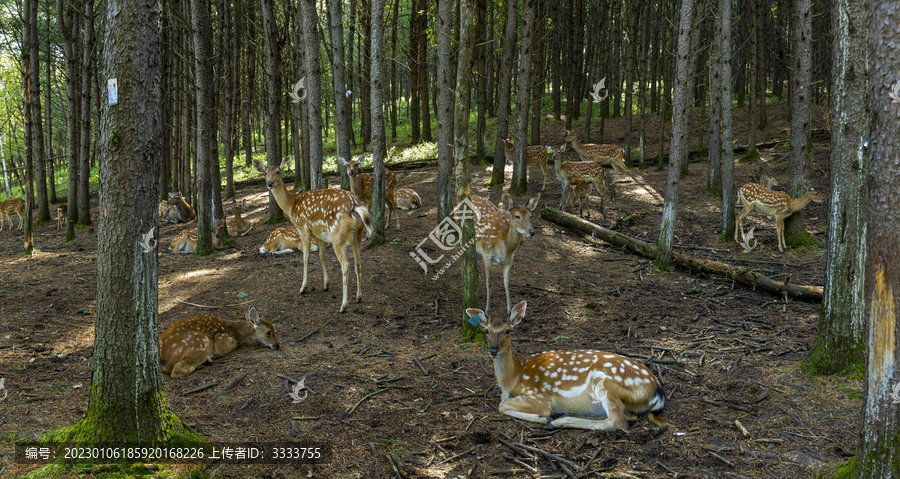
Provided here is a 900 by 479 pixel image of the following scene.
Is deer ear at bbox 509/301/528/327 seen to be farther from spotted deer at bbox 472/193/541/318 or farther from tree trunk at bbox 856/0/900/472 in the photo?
tree trunk at bbox 856/0/900/472

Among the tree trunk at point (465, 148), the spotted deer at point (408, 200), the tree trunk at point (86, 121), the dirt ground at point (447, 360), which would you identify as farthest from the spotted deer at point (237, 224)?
the tree trunk at point (465, 148)

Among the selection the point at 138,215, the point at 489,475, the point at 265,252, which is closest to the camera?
the point at 138,215

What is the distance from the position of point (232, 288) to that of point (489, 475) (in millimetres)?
6268

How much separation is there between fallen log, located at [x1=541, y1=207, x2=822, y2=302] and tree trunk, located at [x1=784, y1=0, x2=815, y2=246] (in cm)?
303

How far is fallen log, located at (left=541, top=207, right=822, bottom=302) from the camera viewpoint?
794 centimetres

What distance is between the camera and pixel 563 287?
9.04 meters

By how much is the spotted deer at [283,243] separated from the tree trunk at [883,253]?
31.6 ft

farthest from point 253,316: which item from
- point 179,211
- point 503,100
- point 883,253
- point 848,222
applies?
point 179,211

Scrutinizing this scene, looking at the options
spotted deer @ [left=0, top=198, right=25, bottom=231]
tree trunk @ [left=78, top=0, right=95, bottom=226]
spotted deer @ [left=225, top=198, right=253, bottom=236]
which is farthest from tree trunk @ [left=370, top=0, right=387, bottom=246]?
spotted deer @ [left=0, top=198, right=25, bottom=231]

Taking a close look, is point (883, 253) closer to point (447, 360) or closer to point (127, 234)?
point (447, 360)

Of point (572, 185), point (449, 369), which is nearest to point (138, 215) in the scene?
point (449, 369)

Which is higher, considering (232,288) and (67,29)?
(67,29)

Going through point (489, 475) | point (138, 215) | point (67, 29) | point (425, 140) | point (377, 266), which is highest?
point (67, 29)

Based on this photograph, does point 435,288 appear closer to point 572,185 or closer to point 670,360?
point 670,360
